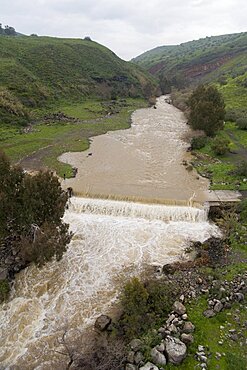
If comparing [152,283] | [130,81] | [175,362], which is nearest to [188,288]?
[152,283]

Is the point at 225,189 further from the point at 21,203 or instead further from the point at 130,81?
the point at 130,81

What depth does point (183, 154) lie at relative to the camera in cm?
3516

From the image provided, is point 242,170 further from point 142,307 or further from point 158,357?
point 158,357

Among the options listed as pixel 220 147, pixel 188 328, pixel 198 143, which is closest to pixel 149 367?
pixel 188 328

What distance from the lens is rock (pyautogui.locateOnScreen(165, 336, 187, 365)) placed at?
11498 mm

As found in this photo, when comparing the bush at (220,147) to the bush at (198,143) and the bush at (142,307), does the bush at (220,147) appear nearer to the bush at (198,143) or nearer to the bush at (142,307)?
the bush at (198,143)

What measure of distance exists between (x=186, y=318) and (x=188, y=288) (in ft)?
6.95

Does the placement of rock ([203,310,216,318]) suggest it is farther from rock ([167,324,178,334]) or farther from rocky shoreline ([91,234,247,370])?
rock ([167,324,178,334])

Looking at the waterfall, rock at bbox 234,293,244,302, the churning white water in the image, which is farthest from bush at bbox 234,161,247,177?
rock at bbox 234,293,244,302

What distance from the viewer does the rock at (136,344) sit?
12.1 m

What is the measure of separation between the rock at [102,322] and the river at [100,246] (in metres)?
0.55

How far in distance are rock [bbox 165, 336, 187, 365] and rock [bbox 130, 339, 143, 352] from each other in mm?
1062

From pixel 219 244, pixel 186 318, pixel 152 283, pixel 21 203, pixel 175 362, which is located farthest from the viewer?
pixel 219 244

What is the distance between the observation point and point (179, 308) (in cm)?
1392
